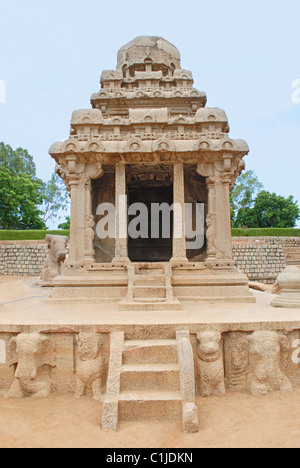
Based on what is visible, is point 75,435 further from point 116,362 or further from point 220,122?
point 220,122

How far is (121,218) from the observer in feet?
26.8

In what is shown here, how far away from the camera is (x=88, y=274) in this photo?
773 centimetres

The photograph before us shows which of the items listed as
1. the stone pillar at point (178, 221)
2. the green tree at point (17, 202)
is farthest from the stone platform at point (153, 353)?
the green tree at point (17, 202)

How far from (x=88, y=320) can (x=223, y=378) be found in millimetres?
2118

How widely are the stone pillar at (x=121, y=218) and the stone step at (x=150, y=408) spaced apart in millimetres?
4279

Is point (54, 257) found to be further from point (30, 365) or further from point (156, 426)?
point (156, 426)

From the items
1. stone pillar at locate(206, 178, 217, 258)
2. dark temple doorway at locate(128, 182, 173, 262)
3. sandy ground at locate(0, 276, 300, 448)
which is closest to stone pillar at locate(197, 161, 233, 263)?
stone pillar at locate(206, 178, 217, 258)

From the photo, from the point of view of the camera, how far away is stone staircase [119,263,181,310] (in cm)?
643

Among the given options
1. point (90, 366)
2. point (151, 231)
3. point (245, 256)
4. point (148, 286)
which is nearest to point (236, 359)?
point (90, 366)

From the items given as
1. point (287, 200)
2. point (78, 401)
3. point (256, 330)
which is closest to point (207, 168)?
point (256, 330)

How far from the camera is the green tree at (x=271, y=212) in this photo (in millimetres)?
41031

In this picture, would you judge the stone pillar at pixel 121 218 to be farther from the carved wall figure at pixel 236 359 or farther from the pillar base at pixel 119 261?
the carved wall figure at pixel 236 359

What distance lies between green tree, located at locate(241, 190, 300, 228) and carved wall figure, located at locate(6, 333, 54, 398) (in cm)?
3957

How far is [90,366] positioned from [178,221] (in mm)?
4390
